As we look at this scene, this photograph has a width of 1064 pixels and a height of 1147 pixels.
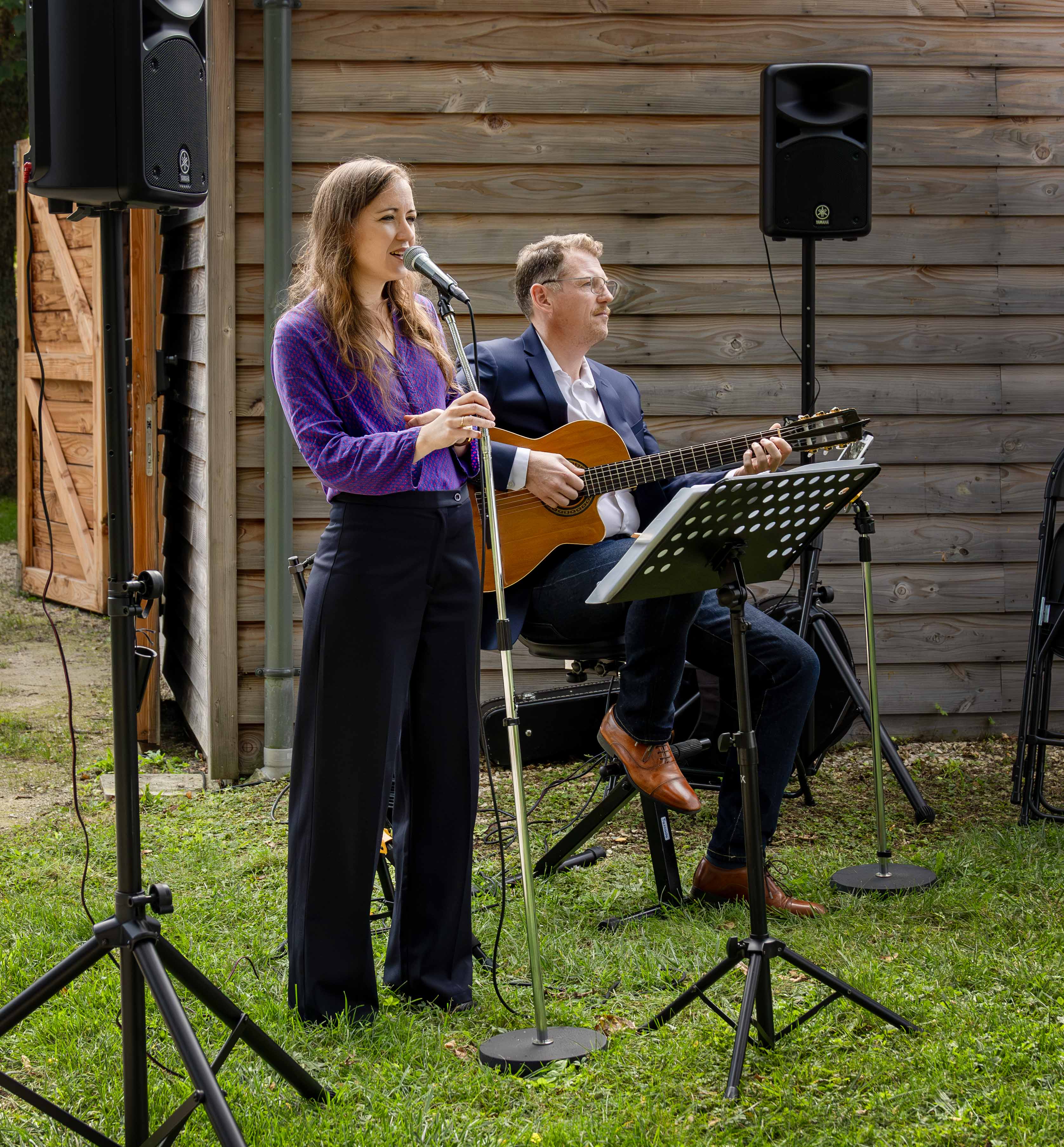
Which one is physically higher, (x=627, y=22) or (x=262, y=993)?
(x=627, y=22)

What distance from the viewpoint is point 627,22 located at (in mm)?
4793

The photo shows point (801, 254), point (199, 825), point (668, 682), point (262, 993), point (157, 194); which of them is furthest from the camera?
point (801, 254)

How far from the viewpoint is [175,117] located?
217 cm

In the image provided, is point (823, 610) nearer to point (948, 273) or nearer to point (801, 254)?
point (801, 254)

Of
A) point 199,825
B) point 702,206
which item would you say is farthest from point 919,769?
point 199,825

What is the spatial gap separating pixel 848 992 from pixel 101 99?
83.2 inches

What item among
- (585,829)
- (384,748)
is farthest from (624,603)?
(384,748)

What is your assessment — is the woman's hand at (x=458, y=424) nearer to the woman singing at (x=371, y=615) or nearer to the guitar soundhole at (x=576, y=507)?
the woman singing at (x=371, y=615)

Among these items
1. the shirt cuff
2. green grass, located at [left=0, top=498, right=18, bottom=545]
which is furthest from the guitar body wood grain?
green grass, located at [left=0, top=498, right=18, bottom=545]

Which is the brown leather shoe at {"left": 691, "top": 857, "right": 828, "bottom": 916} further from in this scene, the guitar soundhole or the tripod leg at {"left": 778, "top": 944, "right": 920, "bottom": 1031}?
the guitar soundhole

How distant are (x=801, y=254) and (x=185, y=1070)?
3372 mm

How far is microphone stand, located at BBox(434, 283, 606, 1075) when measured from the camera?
236 centimetres

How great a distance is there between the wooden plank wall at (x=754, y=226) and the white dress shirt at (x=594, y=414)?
42.8 inches

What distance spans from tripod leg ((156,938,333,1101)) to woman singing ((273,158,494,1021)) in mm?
343
